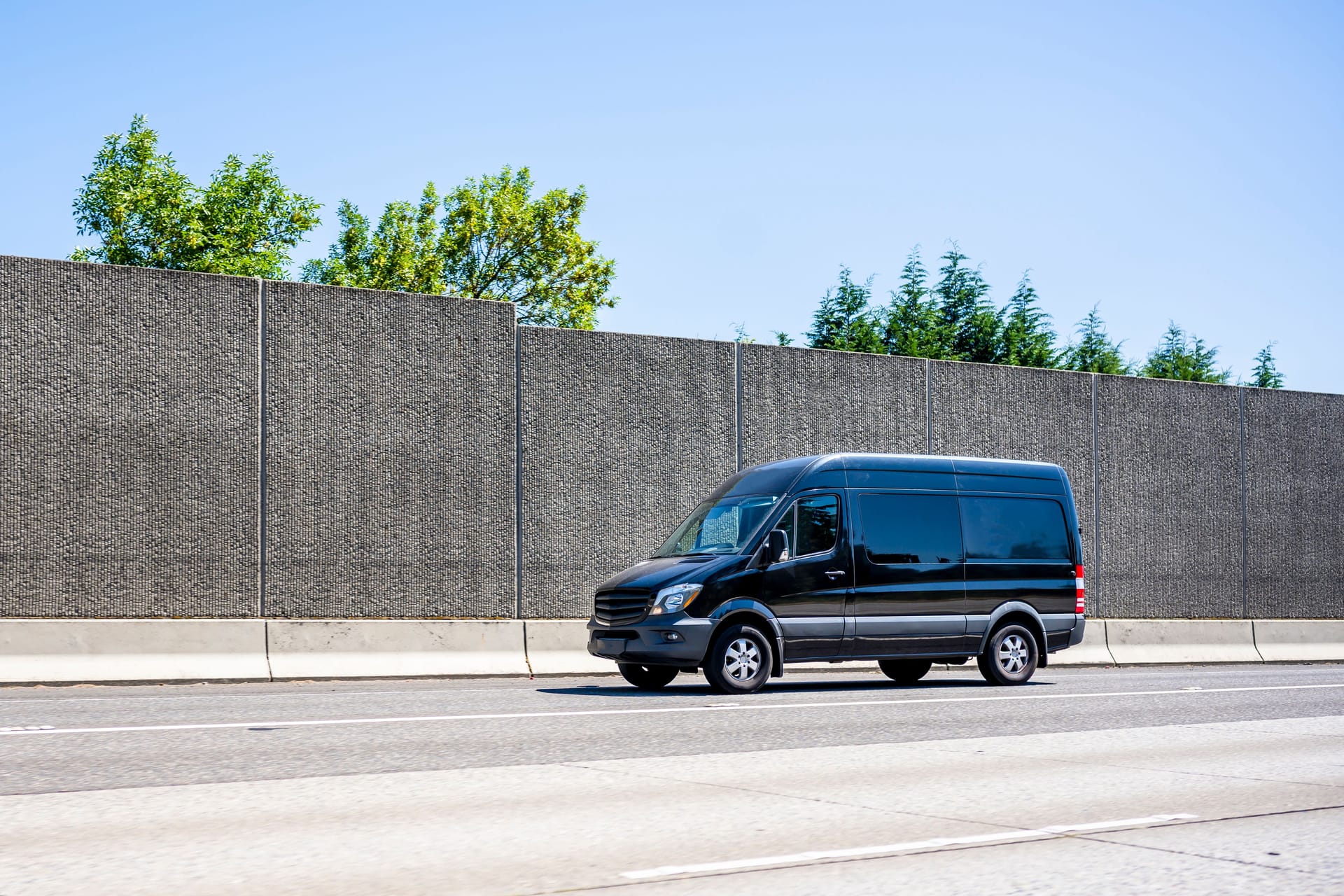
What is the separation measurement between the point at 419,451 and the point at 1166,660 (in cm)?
1310

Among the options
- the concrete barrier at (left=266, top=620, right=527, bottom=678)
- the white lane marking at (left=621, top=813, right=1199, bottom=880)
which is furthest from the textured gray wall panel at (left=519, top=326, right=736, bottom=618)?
the white lane marking at (left=621, top=813, right=1199, bottom=880)

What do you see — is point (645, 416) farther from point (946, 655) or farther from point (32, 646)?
point (32, 646)

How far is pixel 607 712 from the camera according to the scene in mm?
12344

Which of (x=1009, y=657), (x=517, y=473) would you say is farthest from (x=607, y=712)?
(x=517, y=473)

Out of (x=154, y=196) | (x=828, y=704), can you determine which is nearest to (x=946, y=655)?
(x=828, y=704)

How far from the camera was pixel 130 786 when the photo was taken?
302 inches

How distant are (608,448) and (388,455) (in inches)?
131

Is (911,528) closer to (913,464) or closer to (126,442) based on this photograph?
(913,464)

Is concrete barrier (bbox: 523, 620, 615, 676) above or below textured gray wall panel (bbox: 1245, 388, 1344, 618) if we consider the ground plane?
below

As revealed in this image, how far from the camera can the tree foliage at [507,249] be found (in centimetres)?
5644

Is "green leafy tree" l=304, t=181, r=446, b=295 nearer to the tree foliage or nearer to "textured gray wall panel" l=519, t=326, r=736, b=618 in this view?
the tree foliage

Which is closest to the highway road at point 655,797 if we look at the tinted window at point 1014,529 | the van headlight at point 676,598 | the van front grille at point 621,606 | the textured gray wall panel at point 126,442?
the van headlight at point 676,598

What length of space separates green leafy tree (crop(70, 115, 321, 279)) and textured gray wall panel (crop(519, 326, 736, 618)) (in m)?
30.9

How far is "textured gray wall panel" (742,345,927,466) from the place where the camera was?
21797 mm
